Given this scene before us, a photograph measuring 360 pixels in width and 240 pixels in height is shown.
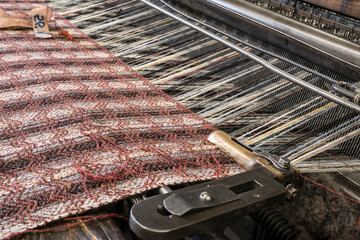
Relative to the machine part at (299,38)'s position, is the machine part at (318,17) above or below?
above

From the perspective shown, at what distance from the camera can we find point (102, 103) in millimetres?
1474

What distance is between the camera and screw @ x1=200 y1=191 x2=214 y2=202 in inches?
31.2

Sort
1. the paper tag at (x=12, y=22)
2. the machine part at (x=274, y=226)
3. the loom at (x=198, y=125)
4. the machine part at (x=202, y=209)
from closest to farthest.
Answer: the machine part at (x=202, y=209) < the loom at (x=198, y=125) < the machine part at (x=274, y=226) < the paper tag at (x=12, y=22)

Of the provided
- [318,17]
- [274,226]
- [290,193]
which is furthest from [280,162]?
[318,17]

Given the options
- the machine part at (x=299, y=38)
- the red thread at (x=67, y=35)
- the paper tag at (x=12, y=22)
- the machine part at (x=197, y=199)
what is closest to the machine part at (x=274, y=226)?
the machine part at (x=197, y=199)

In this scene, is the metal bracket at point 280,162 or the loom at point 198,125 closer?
the loom at point 198,125

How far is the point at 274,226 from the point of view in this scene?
48.1 inches

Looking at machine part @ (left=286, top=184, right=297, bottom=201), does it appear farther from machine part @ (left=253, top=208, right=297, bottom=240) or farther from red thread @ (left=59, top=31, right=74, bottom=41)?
red thread @ (left=59, top=31, right=74, bottom=41)

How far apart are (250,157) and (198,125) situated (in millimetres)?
340

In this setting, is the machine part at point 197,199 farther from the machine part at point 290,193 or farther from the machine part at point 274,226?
the machine part at point 274,226

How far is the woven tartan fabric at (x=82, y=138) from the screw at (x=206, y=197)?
241 mm

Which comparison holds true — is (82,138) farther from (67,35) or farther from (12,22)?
(12,22)

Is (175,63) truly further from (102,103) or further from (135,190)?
(135,190)

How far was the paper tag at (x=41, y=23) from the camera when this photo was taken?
2.09 meters
